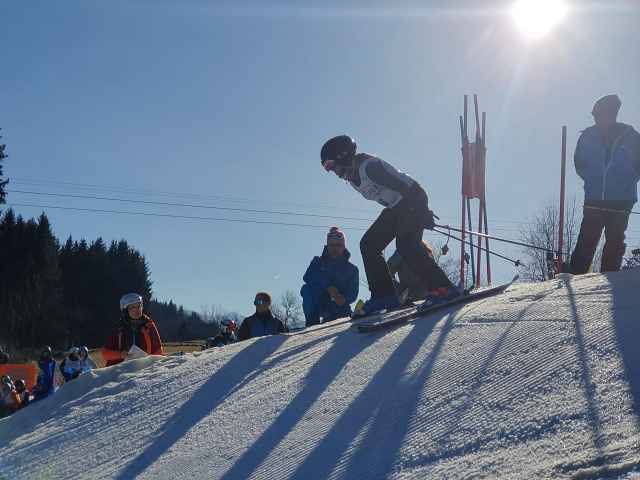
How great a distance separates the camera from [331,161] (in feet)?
19.6

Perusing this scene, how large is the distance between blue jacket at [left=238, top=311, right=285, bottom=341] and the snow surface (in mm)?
1690

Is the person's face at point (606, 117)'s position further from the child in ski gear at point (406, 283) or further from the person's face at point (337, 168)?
the child in ski gear at point (406, 283)

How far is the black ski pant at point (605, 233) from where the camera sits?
6.38 metres

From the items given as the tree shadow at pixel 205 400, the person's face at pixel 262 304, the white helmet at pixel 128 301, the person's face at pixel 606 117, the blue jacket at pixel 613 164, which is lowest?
the tree shadow at pixel 205 400

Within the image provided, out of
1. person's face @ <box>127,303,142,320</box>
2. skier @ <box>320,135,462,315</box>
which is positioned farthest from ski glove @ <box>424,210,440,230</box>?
person's face @ <box>127,303,142,320</box>

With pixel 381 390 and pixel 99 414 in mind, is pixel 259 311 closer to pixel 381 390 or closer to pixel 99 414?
pixel 99 414

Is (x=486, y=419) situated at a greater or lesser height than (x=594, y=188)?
lesser

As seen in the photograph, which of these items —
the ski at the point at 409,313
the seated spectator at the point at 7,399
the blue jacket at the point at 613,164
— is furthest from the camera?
the seated spectator at the point at 7,399

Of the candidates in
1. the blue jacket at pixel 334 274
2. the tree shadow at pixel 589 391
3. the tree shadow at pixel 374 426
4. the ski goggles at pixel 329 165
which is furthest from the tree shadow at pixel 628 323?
the blue jacket at pixel 334 274

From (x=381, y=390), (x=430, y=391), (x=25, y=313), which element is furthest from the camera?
(x=25, y=313)

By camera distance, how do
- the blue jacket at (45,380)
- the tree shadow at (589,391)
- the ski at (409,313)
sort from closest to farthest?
the tree shadow at (589,391)
the ski at (409,313)
the blue jacket at (45,380)

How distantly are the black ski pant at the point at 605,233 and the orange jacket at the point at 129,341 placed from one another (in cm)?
421

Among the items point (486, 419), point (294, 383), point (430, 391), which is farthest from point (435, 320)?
point (486, 419)

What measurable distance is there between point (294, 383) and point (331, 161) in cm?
232
